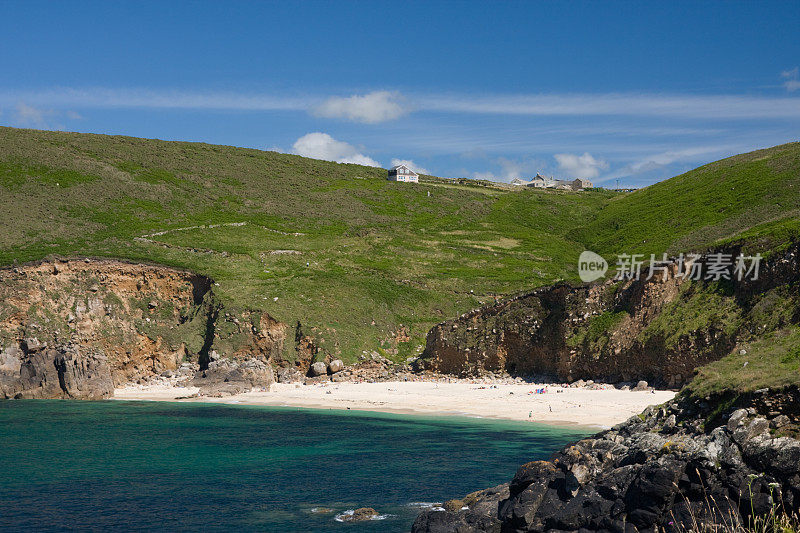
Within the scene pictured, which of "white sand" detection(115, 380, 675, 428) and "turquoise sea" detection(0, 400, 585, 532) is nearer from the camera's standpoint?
"turquoise sea" detection(0, 400, 585, 532)

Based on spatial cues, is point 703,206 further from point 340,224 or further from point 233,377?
point 233,377

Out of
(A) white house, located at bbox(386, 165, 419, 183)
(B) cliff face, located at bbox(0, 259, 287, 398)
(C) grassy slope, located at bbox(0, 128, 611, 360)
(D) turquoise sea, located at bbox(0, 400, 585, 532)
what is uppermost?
(A) white house, located at bbox(386, 165, 419, 183)

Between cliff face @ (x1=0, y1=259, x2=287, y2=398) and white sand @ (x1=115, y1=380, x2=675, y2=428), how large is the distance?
3.66 metres

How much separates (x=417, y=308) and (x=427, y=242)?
27624 mm

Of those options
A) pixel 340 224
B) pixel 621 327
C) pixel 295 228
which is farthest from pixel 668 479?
pixel 340 224

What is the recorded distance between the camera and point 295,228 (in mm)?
106125

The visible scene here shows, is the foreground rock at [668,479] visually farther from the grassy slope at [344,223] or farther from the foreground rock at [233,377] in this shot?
the foreground rock at [233,377]

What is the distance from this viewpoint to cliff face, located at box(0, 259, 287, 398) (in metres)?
59.7

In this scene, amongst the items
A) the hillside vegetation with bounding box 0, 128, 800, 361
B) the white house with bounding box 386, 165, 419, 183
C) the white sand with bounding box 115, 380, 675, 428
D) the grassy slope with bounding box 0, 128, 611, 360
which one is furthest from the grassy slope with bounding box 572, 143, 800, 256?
the white house with bounding box 386, 165, 419, 183

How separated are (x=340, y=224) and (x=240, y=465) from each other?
79358 mm

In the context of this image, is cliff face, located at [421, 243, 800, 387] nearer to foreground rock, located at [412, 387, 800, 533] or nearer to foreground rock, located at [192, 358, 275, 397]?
foreground rock, located at [192, 358, 275, 397]

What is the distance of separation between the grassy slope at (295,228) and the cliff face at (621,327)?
11.0 metres

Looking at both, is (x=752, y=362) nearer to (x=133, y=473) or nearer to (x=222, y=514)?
(x=222, y=514)

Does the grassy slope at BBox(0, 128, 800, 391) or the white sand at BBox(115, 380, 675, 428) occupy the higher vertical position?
the grassy slope at BBox(0, 128, 800, 391)
